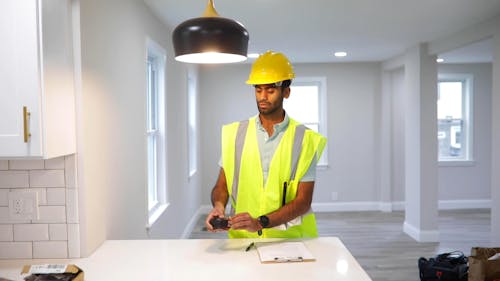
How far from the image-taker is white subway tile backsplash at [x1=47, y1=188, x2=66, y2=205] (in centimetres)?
187

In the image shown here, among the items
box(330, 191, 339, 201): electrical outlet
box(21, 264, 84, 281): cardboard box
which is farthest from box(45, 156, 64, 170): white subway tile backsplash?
box(330, 191, 339, 201): electrical outlet

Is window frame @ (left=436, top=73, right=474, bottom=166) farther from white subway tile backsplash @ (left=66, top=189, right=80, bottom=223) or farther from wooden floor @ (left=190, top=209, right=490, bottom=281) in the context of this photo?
white subway tile backsplash @ (left=66, top=189, right=80, bottom=223)

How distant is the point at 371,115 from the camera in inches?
291

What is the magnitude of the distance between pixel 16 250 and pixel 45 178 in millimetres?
327

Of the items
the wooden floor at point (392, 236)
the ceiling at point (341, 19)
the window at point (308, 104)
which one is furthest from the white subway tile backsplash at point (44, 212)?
the window at point (308, 104)

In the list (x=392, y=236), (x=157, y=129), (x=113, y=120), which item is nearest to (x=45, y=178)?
(x=113, y=120)

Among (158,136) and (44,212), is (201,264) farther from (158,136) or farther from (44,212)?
(158,136)

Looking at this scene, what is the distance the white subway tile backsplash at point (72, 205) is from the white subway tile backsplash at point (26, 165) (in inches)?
6.2

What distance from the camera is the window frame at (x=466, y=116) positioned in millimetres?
7598

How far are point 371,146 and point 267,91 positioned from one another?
571 centimetres

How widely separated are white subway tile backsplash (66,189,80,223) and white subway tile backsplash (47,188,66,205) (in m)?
0.02

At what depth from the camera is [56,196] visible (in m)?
1.87

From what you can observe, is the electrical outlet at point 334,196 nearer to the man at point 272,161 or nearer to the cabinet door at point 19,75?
the man at point 272,161

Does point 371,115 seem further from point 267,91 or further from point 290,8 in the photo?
point 267,91
